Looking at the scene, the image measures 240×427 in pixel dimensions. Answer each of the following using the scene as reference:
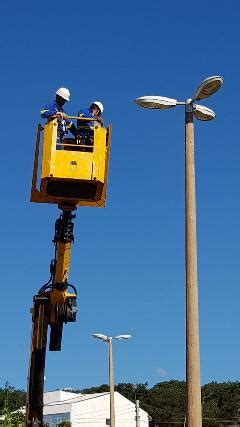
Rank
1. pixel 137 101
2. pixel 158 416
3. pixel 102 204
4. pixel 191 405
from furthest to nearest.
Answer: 1. pixel 158 416
2. pixel 102 204
3. pixel 137 101
4. pixel 191 405

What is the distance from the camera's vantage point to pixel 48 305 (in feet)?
41.1

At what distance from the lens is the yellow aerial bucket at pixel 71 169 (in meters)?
11.2

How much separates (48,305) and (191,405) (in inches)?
172

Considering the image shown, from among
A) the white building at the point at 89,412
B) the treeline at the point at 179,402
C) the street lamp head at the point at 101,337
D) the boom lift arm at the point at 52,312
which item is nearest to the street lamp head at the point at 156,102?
the boom lift arm at the point at 52,312

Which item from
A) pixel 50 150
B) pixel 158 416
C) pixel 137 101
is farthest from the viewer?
pixel 158 416

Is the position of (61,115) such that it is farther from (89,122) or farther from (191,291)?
(191,291)

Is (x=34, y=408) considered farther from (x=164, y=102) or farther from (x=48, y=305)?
(x=164, y=102)

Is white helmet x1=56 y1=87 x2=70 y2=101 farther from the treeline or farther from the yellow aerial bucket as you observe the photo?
the treeline

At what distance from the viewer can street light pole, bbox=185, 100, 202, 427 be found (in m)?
8.80

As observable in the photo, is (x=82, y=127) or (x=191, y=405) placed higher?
(x=82, y=127)

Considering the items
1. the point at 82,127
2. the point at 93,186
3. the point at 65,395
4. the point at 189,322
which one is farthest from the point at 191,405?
the point at 65,395

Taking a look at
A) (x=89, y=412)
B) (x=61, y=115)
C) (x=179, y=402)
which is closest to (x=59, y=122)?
(x=61, y=115)

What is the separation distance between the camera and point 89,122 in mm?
11906

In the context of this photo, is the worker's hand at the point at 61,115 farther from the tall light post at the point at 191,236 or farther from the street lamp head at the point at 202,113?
the street lamp head at the point at 202,113
